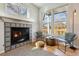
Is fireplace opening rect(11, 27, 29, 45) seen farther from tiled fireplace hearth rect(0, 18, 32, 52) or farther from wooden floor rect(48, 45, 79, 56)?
wooden floor rect(48, 45, 79, 56)

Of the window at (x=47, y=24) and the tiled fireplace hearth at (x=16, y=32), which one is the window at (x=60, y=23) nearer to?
the window at (x=47, y=24)

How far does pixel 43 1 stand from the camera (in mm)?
2045

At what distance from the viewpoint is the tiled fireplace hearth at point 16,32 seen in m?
2.09

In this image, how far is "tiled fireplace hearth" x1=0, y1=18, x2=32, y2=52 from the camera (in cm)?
209

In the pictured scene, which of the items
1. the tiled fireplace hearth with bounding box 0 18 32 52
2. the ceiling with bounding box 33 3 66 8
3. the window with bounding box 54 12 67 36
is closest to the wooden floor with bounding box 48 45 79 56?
the window with bounding box 54 12 67 36

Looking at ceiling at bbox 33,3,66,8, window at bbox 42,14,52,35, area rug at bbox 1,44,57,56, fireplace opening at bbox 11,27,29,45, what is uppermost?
ceiling at bbox 33,3,66,8

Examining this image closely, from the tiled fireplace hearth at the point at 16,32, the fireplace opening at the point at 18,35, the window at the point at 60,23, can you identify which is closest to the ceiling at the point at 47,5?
the window at the point at 60,23

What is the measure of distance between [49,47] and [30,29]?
583 mm

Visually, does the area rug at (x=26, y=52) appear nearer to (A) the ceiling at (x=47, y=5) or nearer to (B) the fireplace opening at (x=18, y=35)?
(B) the fireplace opening at (x=18, y=35)

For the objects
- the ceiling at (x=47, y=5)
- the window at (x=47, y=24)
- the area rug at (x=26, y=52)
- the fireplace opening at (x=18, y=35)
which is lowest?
the area rug at (x=26, y=52)

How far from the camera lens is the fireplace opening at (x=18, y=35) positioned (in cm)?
216

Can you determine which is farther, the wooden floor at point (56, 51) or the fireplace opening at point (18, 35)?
the fireplace opening at point (18, 35)

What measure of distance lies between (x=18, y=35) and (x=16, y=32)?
8 cm

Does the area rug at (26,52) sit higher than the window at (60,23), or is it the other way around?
the window at (60,23)
